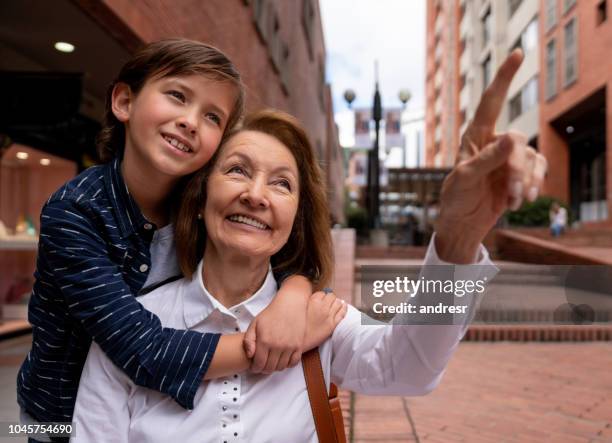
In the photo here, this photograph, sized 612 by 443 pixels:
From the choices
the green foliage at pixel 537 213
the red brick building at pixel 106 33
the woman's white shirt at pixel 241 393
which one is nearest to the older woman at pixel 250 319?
the woman's white shirt at pixel 241 393

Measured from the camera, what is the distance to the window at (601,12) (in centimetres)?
1507

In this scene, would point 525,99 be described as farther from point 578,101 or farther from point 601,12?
point 601,12

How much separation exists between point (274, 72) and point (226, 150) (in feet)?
41.7

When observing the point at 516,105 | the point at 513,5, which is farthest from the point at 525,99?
the point at 513,5

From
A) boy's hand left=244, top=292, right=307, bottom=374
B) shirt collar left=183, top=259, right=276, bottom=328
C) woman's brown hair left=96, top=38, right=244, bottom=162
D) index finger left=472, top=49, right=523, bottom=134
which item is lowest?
boy's hand left=244, top=292, right=307, bottom=374

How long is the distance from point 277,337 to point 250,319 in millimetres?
236

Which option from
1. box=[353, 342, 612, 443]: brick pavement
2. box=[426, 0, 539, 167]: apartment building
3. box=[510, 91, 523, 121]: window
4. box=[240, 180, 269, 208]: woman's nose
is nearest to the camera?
box=[240, 180, 269, 208]: woman's nose

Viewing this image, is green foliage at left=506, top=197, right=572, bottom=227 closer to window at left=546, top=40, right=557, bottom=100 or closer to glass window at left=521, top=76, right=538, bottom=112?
window at left=546, top=40, right=557, bottom=100

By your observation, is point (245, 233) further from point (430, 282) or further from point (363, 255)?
point (363, 255)

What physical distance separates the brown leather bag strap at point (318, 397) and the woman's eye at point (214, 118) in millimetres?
728

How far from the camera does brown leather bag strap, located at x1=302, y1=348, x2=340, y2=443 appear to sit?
1322mm

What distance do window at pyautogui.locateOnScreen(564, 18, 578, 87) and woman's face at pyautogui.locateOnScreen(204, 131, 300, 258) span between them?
1755 centimetres

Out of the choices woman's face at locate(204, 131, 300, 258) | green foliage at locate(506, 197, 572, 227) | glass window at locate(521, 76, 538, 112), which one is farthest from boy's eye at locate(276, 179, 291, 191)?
glass window at locate(521, 76, 538, 112)

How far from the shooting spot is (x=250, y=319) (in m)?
1.52
